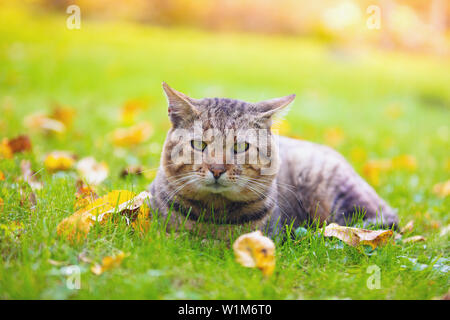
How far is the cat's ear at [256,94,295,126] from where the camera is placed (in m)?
2.46

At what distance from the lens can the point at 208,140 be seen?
7.59ft

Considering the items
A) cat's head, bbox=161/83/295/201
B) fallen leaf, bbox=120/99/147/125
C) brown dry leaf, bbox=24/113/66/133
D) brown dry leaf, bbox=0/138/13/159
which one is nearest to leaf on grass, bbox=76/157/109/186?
brown dry leaf, bbox=0/138/13/159

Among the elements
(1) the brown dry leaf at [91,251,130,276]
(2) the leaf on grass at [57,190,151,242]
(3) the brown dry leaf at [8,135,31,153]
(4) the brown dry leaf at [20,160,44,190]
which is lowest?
(1) the brown dry leaf at [91,251,130,276]

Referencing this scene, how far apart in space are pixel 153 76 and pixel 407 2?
604cm

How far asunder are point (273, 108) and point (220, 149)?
1.63ft

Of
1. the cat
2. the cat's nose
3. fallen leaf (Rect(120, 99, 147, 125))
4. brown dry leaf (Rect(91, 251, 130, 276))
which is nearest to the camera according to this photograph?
brown dry leaf (Rect(91, 251, 130, 276))

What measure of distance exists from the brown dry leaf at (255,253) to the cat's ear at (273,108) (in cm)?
79

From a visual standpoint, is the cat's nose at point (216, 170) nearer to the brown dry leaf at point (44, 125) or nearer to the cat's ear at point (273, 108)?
the cat's ear at point (273, 108)

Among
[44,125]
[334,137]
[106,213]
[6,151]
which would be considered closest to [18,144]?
[6,151]

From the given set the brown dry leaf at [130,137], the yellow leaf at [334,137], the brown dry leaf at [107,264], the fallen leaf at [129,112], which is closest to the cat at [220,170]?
the brown dry leaf at [107,264]

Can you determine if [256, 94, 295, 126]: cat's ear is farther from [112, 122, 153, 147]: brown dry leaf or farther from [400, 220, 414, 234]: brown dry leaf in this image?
[112, 122, 153, 147]: brown dry leaf

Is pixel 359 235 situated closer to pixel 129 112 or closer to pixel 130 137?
pixel 130 137

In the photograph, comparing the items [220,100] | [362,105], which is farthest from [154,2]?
[220,100]
